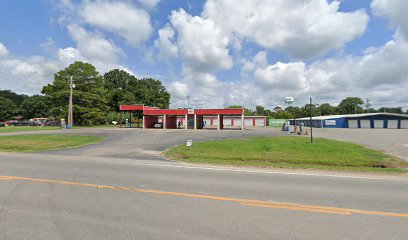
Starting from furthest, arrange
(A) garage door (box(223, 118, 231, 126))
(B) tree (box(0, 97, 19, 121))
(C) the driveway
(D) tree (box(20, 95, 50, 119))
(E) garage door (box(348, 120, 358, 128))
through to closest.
Result: (D) tree (box(20, 95, 50, 119)), (B) tree (box(0, 97, 19, 121)), (A) garage door (box(223, 118, 231, 126)), (E) garage door (box(348, 120, 358, 128)), (C) the driveway

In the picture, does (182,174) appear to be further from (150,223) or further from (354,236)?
(354,236)

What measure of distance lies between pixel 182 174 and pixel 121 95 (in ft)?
259

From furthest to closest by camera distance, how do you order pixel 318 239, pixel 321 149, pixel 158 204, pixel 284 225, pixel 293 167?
1. pixel 321 149
2. pixel 293 167
3. pixel 158 204
4. pixel 284 225
5. pixel 318 239

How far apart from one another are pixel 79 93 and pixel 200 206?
176 feet

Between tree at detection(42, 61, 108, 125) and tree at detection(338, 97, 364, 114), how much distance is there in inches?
4621

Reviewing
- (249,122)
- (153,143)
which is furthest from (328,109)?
(153,143)

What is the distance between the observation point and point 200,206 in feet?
16.9

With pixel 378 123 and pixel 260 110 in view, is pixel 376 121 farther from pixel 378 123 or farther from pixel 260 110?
pixel 260 110

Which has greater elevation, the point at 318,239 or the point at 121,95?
the point at 121,95

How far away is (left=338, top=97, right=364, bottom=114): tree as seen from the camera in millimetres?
115938

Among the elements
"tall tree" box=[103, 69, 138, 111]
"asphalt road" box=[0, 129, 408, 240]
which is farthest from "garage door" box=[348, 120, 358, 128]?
"tall tree" box=[103, 69, 138, 111]

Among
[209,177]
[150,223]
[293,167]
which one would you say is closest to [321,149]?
[293,167]

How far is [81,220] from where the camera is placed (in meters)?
4.37

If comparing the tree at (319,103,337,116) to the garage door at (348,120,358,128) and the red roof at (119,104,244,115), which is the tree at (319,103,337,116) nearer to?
the garage door at (348,120,358,128)
